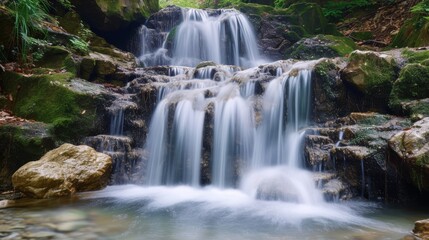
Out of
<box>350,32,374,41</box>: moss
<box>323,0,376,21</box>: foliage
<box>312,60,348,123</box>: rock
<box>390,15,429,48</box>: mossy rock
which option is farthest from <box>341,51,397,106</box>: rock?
<box>323,0,376,21</box>: foliage

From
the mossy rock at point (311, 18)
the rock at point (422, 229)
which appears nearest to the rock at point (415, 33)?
the mossy rock at point (311, 18)

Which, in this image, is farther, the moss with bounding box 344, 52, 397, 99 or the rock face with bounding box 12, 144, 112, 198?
the moss with bounding box 344, 52, 397, 99

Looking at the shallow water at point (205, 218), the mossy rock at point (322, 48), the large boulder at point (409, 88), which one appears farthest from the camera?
the mossy rock at point (322, 48)

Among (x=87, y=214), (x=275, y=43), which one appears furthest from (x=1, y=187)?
(x=275, y=43)

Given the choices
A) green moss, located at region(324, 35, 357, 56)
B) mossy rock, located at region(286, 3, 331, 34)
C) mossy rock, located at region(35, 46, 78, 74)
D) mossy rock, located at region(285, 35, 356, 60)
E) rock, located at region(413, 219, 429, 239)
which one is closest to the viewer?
rock, located at region(413, 219, 429, 239)

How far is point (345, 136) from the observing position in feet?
17.7

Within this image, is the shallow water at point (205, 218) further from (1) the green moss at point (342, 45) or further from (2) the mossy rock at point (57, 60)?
(1) the green moss at point (342, 45)

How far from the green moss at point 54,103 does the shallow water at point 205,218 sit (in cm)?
163

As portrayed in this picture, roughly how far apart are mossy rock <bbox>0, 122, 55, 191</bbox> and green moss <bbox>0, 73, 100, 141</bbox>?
461 millimetres

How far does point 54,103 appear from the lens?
633 centimetres

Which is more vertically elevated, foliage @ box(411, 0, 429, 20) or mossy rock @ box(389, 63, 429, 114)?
foliage @ box(411, 0, 429, 20)

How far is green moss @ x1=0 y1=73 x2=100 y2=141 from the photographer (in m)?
6.24

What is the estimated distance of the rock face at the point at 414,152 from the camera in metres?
4.27

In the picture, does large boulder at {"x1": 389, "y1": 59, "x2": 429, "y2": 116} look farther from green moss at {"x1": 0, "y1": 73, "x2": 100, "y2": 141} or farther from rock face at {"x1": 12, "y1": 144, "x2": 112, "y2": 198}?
green moss at {"x1": 0, "y1": 73, "x2": 100, "y2": 141}
